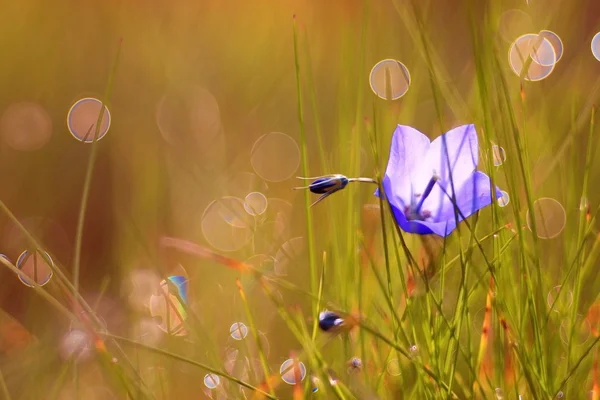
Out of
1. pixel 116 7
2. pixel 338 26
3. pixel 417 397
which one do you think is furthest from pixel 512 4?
pixel 417 397

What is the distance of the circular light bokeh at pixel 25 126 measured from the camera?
2.22 m

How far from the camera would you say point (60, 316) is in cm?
143

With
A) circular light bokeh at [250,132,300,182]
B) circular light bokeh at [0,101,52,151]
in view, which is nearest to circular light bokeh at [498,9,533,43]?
circular light bokeh at [250,132,300,182]

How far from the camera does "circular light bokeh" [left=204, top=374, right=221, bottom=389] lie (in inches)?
40.8

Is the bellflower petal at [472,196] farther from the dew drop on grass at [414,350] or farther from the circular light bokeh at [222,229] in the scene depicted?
the circular light bokeh at [222,229]

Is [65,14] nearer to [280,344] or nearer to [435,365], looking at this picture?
[280,344]

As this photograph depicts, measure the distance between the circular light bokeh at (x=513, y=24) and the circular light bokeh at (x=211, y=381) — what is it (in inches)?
74.7

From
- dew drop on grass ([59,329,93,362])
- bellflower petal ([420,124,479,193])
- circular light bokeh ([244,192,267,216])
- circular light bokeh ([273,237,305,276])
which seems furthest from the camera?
circular light bokeh ([244,192,267,216])

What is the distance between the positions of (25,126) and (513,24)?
Result: 1880mm

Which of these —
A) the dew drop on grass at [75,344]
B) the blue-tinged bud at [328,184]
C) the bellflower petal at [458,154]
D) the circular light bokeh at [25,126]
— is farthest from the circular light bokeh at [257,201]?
the blue-tinged bud at [328,184]

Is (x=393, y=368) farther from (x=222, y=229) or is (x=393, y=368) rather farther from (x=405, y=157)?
(x=222, y=229)

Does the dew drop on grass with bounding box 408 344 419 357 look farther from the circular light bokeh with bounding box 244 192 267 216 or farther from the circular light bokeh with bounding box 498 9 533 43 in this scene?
the circular light bokeh with bounding box 498 9 533 43

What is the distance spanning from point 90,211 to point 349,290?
117 centimetres

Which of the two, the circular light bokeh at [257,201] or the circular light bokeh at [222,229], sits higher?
the circular light bokeh at [257,201]
